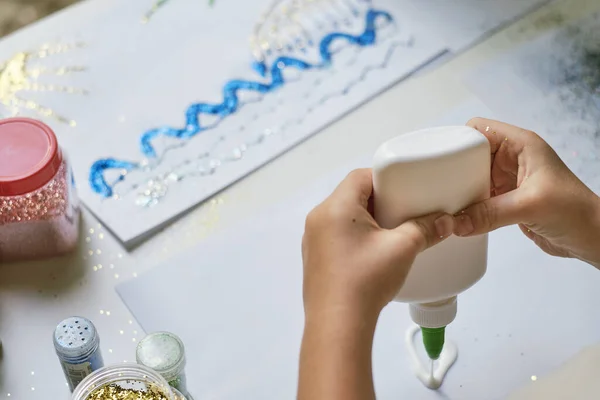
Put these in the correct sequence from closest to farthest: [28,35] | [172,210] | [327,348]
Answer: [327,348] → [172,210] → [28,35]

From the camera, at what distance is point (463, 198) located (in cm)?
47

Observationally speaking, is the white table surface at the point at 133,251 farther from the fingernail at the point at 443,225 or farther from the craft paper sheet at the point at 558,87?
the fingernail at the point at 443,225

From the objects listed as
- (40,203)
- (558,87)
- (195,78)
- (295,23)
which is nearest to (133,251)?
(40,203)

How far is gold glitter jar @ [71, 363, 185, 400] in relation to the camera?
531 millimetres

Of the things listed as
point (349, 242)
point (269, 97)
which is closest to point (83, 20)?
point (269, 97)

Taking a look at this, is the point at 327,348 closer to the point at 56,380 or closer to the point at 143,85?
the point at 56,380

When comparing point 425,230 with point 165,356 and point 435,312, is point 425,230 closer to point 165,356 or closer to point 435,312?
point 435,312

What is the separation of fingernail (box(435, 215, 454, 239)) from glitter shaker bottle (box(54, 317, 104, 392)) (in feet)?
0.83

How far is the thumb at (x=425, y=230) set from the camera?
0.45 metres

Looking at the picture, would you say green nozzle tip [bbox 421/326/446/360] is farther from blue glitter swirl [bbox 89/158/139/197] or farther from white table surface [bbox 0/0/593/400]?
blue glitter swirl [bbox 89/158/139/197]

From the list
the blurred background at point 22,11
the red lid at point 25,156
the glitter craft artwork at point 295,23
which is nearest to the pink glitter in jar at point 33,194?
the red lid at point 25,156

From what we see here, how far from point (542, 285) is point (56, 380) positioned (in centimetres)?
38

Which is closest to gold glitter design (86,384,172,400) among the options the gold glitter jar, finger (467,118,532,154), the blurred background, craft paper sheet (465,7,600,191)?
the gold glitter jar

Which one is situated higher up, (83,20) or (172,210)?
(83,20)
